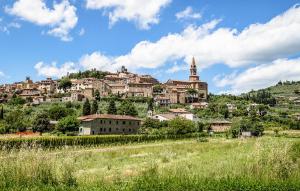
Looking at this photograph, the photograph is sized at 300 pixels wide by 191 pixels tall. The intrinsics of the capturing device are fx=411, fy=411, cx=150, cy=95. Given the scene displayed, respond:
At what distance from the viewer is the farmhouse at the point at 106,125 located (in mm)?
78750

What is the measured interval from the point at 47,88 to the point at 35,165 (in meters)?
173

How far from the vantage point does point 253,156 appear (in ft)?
48.4

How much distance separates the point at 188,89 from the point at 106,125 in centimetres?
8971

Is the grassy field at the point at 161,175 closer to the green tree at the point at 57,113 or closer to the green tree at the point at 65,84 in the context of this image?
the green tree at the point at 57,113

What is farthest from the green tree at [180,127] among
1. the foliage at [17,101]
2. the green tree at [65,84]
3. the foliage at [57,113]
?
the green tree at [65,84]

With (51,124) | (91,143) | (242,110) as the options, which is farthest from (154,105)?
(91,143)

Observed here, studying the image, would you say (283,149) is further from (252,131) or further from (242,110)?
(242,110)

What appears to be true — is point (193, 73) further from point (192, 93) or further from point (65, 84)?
point (65, 84)

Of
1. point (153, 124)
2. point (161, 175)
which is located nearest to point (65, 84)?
point (153, 124)

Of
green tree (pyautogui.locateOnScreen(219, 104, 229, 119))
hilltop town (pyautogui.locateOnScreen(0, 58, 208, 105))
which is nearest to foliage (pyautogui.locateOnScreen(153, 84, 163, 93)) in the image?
hilltop town (pyautogui.locateOnScreen(0, 58, 208, 105))

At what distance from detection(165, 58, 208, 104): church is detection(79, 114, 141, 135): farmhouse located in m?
67.6

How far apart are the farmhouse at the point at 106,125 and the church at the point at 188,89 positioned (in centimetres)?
6760

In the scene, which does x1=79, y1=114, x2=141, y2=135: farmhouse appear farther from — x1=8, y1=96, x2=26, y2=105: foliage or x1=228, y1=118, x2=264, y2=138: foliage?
x1=8, y1=96, x2=26, y2=105: foliage

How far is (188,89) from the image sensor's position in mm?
166625
